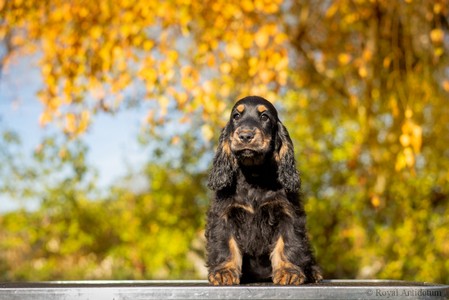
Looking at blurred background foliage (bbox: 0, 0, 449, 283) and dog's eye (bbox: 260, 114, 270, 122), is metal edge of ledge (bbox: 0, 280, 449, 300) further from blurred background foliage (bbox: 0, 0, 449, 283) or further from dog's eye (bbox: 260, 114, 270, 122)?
blurred background foliage (bbox: 0, 0, 449, 283)

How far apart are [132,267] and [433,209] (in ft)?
14.5

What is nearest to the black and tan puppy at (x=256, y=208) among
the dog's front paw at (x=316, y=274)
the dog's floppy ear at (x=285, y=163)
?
the dog's floppy ear at (x=285, y=163)

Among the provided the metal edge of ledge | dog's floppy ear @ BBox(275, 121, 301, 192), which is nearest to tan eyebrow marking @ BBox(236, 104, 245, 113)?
dog's floppy ear @ BBox(275, 121, 301, 192)

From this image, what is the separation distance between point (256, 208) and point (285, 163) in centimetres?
31

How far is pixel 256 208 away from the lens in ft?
11.3

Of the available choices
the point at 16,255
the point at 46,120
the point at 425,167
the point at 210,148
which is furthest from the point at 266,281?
the point at 16,255

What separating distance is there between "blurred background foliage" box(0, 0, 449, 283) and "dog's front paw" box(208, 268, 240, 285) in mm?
3292

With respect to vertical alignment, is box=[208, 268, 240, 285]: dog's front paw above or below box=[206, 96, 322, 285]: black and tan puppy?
below

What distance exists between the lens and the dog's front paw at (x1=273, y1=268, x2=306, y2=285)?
3.28 m

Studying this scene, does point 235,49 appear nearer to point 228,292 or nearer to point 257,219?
point 257,219

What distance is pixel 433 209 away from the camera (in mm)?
9016

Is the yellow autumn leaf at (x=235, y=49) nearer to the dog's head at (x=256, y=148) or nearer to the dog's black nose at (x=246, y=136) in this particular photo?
the dog's head at (x=256, y=148)

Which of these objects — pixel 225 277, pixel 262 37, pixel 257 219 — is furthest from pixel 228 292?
pixel 262 37

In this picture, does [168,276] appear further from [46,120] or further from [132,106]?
[46,120]
